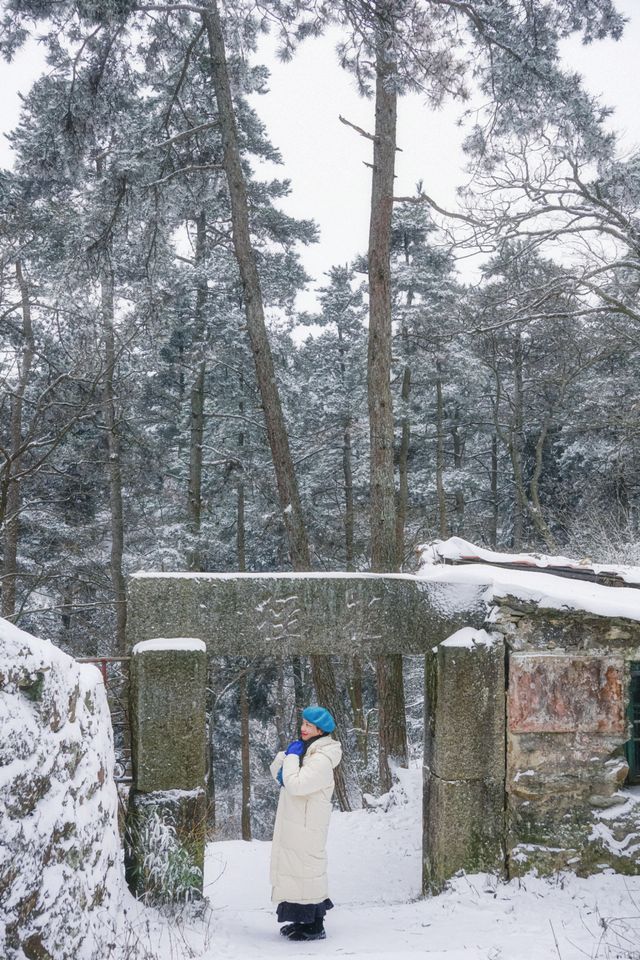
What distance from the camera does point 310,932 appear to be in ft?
14.5

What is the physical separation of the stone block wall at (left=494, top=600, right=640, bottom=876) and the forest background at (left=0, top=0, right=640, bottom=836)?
3623 mm

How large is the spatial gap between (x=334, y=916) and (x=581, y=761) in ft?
6.47

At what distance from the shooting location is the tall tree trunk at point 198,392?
14.7 meters

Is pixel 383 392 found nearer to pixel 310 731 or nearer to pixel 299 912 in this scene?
pixel 310 731

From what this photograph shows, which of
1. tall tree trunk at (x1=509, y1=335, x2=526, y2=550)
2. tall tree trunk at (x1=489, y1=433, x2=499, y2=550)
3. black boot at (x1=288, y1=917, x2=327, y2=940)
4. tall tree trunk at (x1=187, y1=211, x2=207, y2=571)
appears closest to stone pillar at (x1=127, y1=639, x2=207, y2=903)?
black boot at (x1=288, y1=917, x2=327, y2=940)

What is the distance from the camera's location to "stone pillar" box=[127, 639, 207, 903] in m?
4.46

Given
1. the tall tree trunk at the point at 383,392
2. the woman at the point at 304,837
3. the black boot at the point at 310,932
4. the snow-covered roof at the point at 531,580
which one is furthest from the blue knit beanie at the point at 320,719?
the tall tree trunk at the point at 383,392

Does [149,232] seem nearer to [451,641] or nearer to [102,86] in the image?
[102,86]

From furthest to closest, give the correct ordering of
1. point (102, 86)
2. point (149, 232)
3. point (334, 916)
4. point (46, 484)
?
point (46, 484), point (149, 232), point (102, 86), point (334, 916)

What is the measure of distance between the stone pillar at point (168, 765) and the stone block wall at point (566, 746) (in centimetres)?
209

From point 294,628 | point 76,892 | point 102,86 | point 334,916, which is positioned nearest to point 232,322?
point 102,86

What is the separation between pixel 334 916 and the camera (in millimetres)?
4902

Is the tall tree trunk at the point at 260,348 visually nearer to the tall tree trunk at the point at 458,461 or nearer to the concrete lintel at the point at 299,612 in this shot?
the concrete lintel at the point at 299,612

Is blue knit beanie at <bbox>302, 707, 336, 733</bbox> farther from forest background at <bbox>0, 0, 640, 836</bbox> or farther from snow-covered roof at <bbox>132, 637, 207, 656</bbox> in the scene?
forest background at <bbox>0, 0, 640, 836</bbox>
